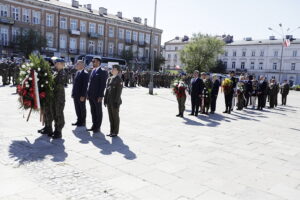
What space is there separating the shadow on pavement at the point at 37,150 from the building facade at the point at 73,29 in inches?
1529

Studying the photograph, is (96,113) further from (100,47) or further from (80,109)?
(100,47)

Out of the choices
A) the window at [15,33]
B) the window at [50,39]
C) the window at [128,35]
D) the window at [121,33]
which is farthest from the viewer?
the window at [128,35]

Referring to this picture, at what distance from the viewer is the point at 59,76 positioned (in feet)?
21.3

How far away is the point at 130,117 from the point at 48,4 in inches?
1600

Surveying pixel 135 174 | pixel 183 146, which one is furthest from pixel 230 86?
pixel 135 174

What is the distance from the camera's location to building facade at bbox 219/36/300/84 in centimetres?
6744

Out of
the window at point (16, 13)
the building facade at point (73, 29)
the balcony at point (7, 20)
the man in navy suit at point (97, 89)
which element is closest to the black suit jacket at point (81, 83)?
the man in navy suit at point (97, 89)

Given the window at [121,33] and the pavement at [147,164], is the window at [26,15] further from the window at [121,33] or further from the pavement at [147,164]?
the pavement at [147,164]

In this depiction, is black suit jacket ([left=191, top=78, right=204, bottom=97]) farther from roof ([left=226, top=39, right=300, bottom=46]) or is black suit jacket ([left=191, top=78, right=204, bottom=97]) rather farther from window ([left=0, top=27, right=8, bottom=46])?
roof ([left=226, top=39, right=300, bottom=46])

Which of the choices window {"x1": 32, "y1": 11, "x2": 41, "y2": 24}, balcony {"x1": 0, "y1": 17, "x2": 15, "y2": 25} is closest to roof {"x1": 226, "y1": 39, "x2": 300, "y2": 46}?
window {"x1": 32, "y1": 11, "x2": 41, "y2": 24}

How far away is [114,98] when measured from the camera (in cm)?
695

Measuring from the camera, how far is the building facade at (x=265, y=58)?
67.4m

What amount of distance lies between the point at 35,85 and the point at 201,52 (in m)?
46.8

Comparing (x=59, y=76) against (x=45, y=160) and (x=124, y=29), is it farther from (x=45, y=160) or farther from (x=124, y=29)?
(x=124, y=29)
